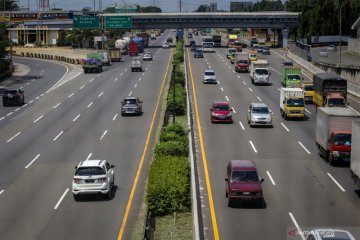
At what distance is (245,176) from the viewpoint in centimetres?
2700

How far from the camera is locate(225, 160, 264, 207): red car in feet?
86.4

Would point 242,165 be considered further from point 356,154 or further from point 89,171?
point 89,171

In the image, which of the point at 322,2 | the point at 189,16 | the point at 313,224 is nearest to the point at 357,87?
the point at 313,224

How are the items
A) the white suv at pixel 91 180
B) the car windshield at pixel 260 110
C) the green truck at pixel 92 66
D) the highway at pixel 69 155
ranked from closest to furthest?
the highway at pixel 69 155
the white suv at pixel 91 180
the car windshield at pixel 260 110
the green truck at pixel 92 66

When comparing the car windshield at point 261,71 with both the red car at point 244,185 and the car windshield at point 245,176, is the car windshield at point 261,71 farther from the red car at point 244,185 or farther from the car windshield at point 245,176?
the car windshield at point 245,176

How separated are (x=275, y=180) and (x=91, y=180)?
9.22m

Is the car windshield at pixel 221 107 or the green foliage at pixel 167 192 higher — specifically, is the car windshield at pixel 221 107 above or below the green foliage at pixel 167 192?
above

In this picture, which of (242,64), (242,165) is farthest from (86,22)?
(242,165)

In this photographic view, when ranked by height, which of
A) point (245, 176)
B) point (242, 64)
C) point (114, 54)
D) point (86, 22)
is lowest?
point (245, 176)

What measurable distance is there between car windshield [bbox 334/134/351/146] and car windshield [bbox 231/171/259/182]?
8.86 m

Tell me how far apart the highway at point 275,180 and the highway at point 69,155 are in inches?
135

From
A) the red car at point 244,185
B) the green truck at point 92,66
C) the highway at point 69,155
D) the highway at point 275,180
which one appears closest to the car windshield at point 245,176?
the red car at point 244,185

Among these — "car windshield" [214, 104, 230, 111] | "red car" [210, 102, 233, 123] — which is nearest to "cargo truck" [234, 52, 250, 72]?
"car windshield" [214, 104, 230, 111]

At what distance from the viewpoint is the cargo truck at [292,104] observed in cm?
4997
